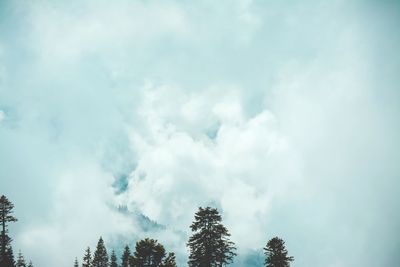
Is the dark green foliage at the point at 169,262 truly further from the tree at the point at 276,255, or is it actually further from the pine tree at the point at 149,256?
the tree at the point at 276,255

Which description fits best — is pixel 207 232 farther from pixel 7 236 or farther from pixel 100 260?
pixel 100 260

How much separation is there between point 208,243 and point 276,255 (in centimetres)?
1151

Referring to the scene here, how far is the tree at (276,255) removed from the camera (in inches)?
1713

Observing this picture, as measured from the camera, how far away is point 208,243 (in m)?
37.8

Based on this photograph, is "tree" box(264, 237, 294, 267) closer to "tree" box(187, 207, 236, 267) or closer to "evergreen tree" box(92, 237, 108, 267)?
"tree" box(187, 207, 236, 267)

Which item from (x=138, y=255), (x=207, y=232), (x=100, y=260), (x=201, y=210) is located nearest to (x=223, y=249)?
(x=207, y=232)

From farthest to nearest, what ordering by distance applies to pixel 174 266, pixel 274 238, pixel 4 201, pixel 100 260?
pixel 100 260, pixel 274 238, pixel 4 201, pixel 174 266

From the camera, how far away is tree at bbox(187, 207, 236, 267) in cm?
3759

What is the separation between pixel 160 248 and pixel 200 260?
4.63 m

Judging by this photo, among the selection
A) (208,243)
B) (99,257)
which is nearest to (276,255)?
(208,243)

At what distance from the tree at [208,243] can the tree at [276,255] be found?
8.36 metres

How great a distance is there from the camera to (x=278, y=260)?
43.6m

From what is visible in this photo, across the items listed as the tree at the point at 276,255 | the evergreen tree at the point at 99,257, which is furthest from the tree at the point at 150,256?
the evergreen tree at the point at 99,257

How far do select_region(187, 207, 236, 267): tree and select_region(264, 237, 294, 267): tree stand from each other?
27.4ft
